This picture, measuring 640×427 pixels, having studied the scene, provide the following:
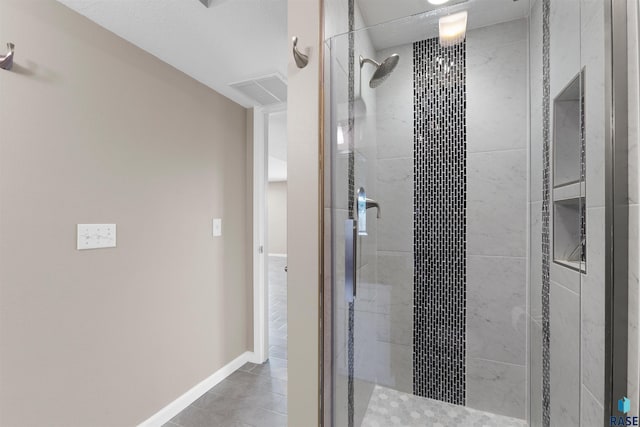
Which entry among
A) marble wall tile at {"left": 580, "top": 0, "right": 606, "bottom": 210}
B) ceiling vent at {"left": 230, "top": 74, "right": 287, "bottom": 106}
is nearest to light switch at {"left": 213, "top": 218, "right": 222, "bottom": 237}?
ceiling vent at {"left": 230, "top": 74, "right": 287, "bottom": 106}

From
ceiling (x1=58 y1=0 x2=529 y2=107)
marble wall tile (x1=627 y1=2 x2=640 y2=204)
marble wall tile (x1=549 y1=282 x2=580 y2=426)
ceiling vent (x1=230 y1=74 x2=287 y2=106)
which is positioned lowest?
marble wall tile (x1=549 y1=282 x2=580 y2=426)

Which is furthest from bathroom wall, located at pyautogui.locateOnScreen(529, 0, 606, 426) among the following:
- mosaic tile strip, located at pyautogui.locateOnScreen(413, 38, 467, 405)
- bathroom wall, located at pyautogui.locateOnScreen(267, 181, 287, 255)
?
bathroom wall, located at pyautogui.locateOnScreen(267, 181, 287, 255)

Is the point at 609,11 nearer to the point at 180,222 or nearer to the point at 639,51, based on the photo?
the point at 639,51

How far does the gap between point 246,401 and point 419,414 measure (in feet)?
4.10

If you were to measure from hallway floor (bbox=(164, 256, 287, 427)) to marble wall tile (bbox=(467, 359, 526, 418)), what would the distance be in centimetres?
118

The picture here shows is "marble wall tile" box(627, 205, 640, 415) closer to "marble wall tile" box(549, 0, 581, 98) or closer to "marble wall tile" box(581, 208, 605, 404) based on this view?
"marble wall tile" box(581, 208, 605, 404)

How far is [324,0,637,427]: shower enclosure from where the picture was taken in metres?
1.21

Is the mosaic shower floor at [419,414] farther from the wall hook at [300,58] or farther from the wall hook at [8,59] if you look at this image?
the wall hook at [8,59]

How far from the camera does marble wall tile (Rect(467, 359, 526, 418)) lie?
1428 millimetres

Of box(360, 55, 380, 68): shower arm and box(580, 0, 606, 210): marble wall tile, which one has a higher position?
box(360, 55, 380, 68): shower arm

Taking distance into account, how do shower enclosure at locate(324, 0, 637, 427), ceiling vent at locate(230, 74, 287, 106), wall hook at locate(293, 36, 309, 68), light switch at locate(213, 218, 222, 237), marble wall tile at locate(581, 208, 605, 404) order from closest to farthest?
marble wall tile at locate(581, 208, 605, 404)
wall hook at locate(293, 36, 309, 68)
shower enclosure at locate(324, 0, 637, 427)
ceiling vent at locate(230, 74, 287, 106)
light switch at locate(213, 218, 222, 237)

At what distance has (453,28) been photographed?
4.30 feet

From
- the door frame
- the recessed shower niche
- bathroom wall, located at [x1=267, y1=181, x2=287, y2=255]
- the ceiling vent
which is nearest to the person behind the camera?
the recessed shower niche

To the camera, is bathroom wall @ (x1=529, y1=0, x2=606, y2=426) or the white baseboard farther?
the white baseboard
